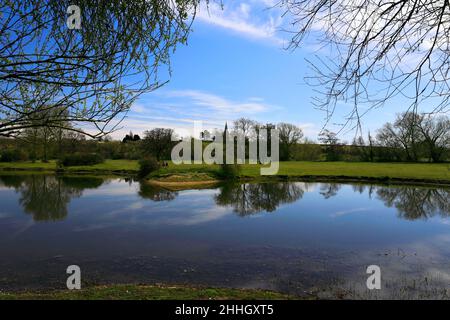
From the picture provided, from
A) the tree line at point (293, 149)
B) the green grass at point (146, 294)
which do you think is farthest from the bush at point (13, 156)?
the green grass at point (146, 294)

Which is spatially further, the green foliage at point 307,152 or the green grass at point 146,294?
the green foliage at point 307,152

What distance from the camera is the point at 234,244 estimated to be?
1118cm

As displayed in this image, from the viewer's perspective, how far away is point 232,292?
668 centimetres

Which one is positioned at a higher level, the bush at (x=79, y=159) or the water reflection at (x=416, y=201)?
the bush at (x=79, y=159)

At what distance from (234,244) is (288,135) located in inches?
2347

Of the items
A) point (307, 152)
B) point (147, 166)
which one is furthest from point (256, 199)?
point (307, 152)

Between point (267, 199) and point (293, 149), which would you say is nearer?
point (267, 199)

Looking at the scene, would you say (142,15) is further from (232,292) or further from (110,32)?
(232,292)

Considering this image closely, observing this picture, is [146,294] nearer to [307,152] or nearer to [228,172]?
[228,172]

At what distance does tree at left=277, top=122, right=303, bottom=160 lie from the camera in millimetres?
66312

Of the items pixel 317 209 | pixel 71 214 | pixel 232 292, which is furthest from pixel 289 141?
pixel 232 292

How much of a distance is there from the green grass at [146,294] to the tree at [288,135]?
60.1 metres

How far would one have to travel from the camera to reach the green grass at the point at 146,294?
6126 millimetres

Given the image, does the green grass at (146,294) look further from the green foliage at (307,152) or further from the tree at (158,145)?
the green foliage at (307,152)
